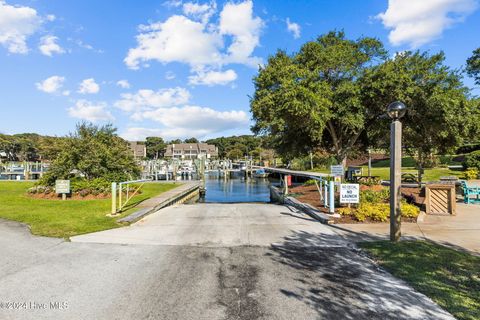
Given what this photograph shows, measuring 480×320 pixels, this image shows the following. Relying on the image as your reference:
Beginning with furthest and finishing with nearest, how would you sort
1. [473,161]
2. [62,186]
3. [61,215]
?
[473,161], [62,186], [61,215]

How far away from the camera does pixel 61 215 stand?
10.5m

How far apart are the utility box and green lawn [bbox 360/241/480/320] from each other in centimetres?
454

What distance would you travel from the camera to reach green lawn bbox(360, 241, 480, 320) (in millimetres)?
4051

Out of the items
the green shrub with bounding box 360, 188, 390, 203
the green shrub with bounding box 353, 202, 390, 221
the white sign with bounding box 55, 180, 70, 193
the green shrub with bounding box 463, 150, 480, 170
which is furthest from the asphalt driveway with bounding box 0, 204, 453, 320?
the green shrub with bounding box 463, 150, 480, 170

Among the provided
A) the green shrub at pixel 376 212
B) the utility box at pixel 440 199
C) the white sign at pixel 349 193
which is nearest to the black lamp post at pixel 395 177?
the green shrub at pixel 376 212

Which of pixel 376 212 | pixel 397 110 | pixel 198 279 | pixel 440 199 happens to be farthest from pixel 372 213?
pixel 198 279

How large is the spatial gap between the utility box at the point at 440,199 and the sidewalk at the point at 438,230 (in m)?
0.41

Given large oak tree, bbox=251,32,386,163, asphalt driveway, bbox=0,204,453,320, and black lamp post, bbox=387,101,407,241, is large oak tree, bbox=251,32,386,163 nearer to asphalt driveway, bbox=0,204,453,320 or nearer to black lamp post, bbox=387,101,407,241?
black lamp post, bbox=387,101,407,241

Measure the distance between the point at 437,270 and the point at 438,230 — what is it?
377 centimetres

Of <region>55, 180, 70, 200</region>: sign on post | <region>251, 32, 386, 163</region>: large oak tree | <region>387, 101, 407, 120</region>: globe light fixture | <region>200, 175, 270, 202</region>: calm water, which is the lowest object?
<region>200, 175, 270, 202</region>: calm water

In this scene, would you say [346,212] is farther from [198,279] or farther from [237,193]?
[237,193]

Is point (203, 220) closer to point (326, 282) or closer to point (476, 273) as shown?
point (326, 282)

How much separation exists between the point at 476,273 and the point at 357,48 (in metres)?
17.6

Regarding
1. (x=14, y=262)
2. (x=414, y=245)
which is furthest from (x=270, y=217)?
(x=14, y=262)
